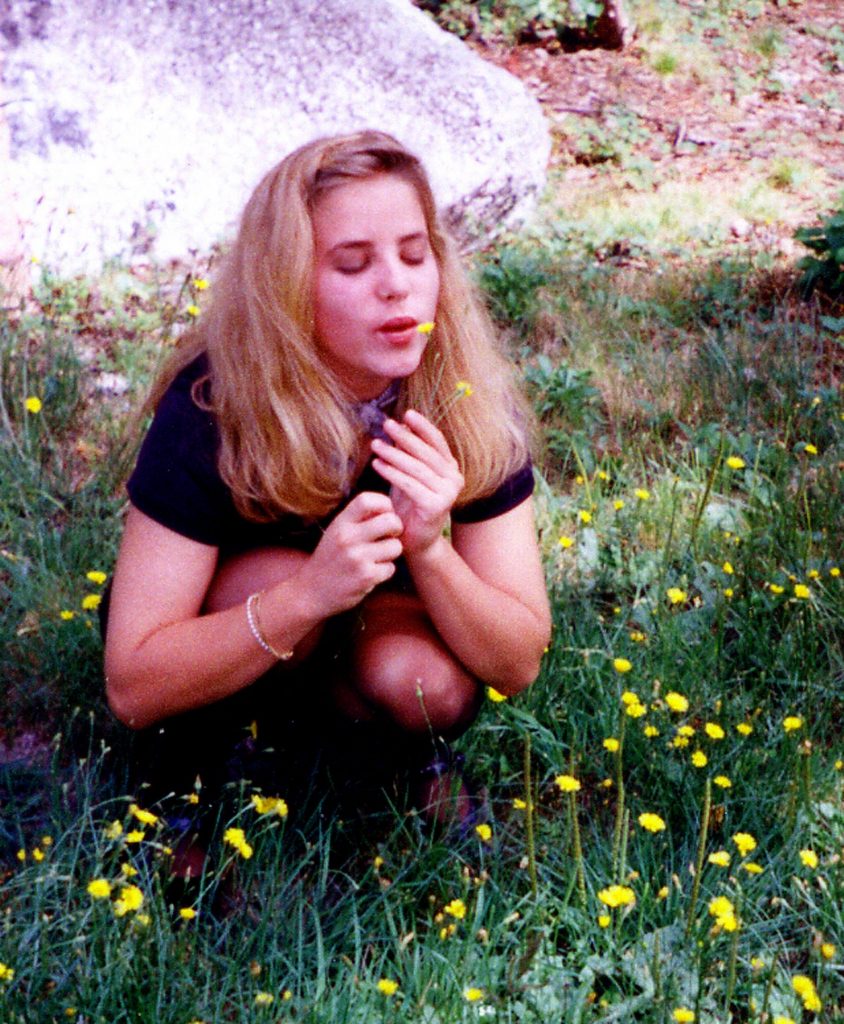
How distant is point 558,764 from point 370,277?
967 mm

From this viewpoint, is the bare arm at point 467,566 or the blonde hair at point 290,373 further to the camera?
the blonde hair at point 290,373

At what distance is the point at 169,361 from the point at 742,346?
6.95 feet

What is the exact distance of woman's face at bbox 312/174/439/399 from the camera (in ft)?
6.55

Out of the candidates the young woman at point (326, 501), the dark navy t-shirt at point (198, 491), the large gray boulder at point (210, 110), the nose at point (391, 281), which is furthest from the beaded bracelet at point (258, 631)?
the large gray boulder at point (210, 110)

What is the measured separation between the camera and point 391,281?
6.50 feet

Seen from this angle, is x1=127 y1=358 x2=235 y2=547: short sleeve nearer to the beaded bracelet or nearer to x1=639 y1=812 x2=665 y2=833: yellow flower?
the beaded bracelet

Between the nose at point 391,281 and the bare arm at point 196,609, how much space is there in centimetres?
36

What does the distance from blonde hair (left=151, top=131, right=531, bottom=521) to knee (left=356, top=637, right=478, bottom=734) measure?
10.3 inches

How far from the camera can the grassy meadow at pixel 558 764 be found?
67.7 inches

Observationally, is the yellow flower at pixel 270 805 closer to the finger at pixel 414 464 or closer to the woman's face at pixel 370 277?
the finger at pixel 414 464

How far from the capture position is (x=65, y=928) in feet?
5.46

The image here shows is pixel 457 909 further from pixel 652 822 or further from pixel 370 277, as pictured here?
pixel 370 277

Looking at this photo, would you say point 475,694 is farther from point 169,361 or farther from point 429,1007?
point 169,361

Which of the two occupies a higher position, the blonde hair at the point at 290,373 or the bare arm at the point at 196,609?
the blonde hair at the point at 290,373
